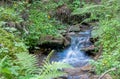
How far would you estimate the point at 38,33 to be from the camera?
31.1ft

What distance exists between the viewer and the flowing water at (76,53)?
830 centimetres

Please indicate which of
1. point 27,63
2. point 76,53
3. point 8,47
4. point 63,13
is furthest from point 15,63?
point 63,13

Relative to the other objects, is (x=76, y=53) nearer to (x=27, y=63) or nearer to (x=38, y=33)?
(x=38, y=33)

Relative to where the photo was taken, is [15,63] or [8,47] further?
[8,47]

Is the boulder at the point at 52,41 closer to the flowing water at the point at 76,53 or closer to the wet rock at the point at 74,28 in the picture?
the flowing water at the point at 76,53

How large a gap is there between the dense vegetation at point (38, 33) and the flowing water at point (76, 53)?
66cm

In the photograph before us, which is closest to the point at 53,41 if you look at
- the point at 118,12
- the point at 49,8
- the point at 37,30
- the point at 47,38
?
the point at 47,38

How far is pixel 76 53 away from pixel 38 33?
5.13 ft

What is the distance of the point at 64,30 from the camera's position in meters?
→ 11.1

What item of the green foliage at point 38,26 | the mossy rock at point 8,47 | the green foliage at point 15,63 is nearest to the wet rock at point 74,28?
the green foliage at point 38,26

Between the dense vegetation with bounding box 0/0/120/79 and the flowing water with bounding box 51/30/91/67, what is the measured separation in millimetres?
663

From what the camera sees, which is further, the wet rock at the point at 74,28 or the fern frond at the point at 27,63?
the wet rock at the point at 74,28

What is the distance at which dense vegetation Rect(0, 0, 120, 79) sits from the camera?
3.52 metres

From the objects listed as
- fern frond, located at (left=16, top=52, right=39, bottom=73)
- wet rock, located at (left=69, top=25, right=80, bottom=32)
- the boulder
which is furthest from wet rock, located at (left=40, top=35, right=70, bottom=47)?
fern frond, located at (left=16, top=52, right=39, bottom=73)
